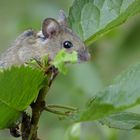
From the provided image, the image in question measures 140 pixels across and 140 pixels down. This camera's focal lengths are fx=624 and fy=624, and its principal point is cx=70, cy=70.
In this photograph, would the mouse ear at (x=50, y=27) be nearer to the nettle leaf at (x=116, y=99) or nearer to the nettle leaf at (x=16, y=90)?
the nettle leaf at (x=16, y=90)

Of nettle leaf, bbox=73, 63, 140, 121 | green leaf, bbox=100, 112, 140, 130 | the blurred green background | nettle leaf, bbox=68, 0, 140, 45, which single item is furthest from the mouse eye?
nettle leaf, bbox=73, 63, 140, 121

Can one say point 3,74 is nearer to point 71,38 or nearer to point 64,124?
point 71,38

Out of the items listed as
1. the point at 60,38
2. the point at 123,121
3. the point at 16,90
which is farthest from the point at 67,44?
the point at 16,90

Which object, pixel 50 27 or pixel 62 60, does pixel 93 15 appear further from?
pixel 50 27

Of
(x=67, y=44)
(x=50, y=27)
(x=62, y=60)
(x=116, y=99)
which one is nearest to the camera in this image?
(x=116, y=99)

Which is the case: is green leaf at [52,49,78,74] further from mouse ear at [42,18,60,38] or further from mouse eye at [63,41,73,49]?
mouse eye at [63,41,73,49]
